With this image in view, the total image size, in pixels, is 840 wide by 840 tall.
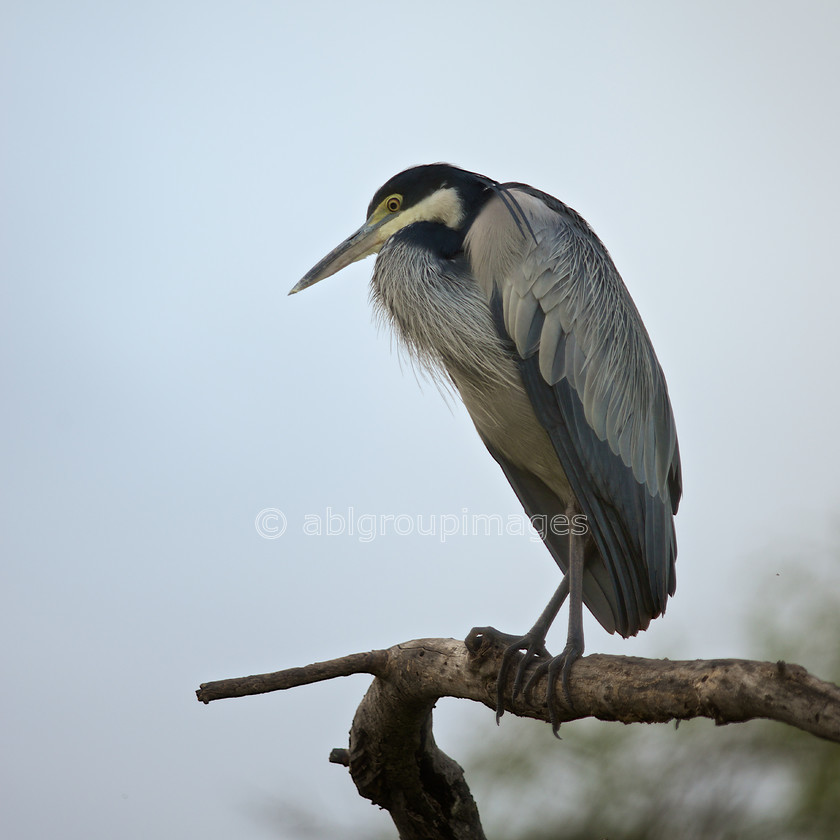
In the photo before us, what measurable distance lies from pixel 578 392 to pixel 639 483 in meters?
0.25

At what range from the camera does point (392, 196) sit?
2172mm

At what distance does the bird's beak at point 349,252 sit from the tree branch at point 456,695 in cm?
Result: 107

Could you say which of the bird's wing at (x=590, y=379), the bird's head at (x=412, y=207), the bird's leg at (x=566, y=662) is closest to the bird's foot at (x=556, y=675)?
the bird's leg at (x=566, y=662)

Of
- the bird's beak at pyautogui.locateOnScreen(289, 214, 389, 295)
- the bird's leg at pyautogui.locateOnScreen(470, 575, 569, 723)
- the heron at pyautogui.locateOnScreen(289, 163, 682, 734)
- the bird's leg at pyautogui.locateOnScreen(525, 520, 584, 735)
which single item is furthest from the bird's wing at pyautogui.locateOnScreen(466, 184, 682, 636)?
the bird's beak at pyautogui.locateOnScreen(289, 214, 389, 295)

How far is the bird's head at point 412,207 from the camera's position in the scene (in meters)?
2.04

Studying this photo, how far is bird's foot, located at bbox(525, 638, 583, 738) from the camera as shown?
1477 mm

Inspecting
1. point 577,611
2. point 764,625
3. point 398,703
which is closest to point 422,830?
point 398,703

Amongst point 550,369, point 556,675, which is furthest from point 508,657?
point 550,369

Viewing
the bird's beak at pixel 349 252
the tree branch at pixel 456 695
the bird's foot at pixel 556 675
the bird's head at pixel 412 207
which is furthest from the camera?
the bird's beak at pixel 349 252

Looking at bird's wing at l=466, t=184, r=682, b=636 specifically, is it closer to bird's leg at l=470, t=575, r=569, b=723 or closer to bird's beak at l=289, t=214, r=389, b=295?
bird's leg at l=470, t=575, r=569, b=723

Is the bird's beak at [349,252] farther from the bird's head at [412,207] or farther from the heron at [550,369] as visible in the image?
the heron at [550,369]

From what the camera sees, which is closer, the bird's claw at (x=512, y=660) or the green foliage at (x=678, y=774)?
the bird's claw at (x=512, y=660)

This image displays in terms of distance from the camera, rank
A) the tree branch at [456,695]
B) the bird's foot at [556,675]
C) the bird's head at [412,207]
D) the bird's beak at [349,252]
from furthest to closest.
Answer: the bird's beak at [349,252], the bird's head at [412,207], the bird's foot at [556,675], the tree branch at [456,695]

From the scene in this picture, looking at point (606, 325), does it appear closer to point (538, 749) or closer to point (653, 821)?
point (653, 821)
